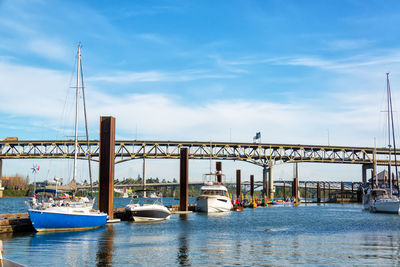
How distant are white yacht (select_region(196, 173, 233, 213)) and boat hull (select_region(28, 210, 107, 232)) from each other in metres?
33.1

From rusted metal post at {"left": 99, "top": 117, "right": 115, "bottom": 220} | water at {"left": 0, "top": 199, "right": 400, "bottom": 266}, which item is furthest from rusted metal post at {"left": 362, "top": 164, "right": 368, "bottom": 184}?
rusted metal post at {"left": 99, "top": 117, "right": 115, "bottom": 220}

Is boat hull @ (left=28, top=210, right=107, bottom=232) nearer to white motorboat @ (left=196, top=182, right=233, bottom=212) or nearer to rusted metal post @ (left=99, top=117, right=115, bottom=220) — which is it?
rusted metal post @ (left=99, top=117, right=115, bottom=220)

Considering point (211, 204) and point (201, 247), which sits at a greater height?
point (211, 204)

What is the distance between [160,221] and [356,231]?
21.6m

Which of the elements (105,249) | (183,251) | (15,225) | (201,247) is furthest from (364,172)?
(105,249)


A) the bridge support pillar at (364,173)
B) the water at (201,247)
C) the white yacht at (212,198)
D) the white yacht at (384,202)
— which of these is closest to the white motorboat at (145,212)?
the water at (201,247)

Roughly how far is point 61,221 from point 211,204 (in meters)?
37.5

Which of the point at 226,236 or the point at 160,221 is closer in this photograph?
the point at 226,236

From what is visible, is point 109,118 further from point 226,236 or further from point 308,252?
point 308,252

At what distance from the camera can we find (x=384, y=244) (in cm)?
3394

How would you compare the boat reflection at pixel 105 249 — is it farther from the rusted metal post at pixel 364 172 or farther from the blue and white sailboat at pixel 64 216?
the rusted metal post at pixel 364 172

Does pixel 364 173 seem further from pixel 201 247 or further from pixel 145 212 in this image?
pixel 201 247

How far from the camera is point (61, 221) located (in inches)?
1522

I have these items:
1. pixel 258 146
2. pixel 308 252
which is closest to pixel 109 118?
pixel 308 252
